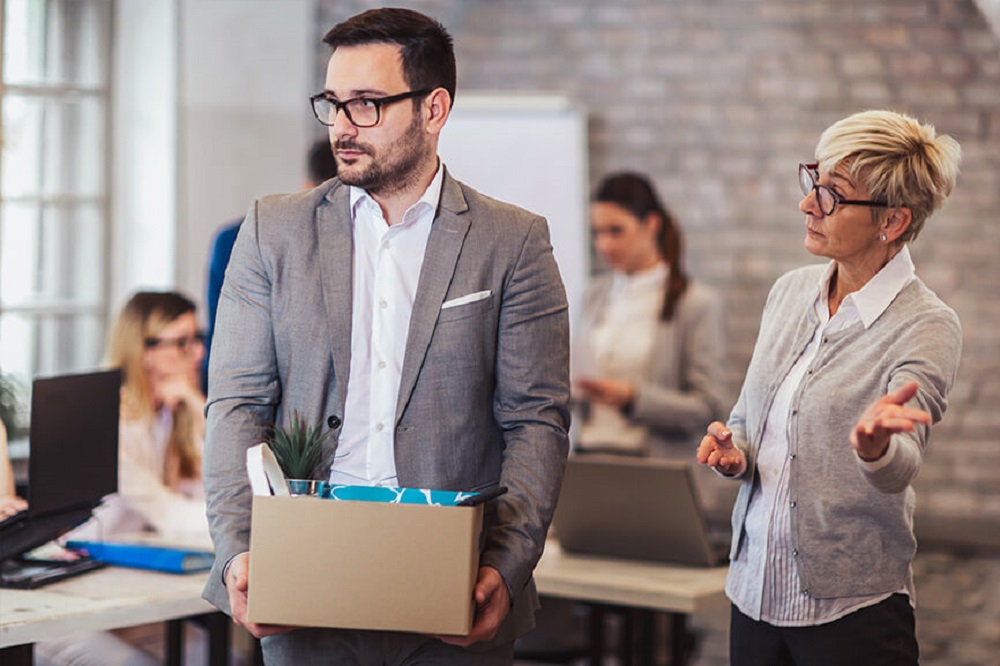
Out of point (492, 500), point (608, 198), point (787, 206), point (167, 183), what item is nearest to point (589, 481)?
point (492, 500)

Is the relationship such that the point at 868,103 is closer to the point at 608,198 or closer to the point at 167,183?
the point at 608,198

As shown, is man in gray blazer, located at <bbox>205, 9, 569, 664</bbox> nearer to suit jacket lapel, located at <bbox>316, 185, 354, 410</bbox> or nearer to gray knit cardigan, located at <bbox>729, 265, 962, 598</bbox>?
suit jacket lapel, located at <bbox>316, 185, 354, 410</bbox>

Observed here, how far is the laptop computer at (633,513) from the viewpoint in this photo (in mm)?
3119

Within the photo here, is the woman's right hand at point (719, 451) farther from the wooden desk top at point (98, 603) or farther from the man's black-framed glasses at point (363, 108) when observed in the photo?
the wooden desk top at point (98, 603)

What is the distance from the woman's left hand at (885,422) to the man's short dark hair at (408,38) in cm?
85

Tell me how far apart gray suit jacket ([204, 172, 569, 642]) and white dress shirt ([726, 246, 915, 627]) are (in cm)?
38

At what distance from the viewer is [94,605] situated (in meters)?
2.66

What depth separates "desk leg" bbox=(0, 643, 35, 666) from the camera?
8.28 ft

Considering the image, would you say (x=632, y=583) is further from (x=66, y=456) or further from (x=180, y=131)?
(x=180, y=131)

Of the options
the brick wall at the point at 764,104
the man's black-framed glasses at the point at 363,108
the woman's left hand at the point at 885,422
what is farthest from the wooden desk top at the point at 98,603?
the brick wall at the point at 764,104

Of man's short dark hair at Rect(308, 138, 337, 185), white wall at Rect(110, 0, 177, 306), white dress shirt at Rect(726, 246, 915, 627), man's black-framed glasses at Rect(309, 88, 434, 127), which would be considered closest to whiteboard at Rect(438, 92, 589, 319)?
white wall at Rect(110, 0, 177, 306)

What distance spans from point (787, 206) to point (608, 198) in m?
1.08

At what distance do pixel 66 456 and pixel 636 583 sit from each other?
1326 mm

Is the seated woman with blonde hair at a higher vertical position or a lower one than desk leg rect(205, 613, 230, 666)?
higher
